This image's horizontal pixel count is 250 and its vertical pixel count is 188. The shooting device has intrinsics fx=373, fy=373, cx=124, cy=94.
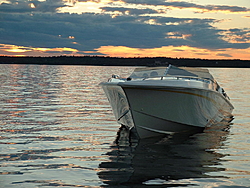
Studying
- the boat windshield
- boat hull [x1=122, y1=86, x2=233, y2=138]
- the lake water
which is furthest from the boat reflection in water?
the boat windshield

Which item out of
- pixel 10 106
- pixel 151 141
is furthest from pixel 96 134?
pixel 10 106

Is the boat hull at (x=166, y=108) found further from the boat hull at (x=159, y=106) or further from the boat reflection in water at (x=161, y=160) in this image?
the boat reflection in water at (x=161, y=160)

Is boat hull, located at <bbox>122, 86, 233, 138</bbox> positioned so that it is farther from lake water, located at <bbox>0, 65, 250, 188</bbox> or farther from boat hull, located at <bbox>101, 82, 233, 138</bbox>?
lake water, located at <bbox>0, 65, 250, 188</bbox>

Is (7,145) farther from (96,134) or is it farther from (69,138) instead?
(96,134)

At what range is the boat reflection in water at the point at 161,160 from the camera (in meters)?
6.96

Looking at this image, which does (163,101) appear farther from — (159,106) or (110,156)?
(110,156)

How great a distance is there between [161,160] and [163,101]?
A: 2118 mm

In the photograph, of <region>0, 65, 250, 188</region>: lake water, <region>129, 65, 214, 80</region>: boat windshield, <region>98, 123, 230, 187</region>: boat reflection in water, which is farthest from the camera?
<region>129, 65, 214, 80</region>: boat windshield

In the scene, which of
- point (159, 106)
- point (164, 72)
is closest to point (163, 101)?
point (159, 106)

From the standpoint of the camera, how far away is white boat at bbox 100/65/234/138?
9.87m

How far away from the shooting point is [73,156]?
8547mm

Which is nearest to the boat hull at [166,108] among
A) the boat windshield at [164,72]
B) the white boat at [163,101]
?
the white boat at [163,101]

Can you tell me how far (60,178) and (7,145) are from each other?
3168mm

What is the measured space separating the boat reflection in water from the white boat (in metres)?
0.44
